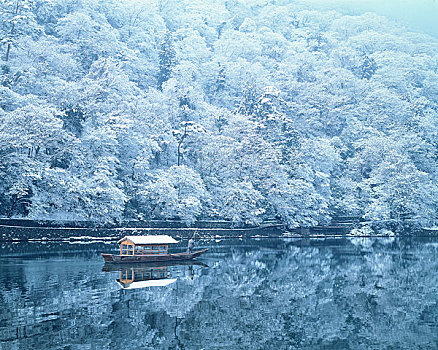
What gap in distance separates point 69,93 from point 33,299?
3757cm

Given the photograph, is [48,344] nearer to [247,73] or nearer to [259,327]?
[259,327]

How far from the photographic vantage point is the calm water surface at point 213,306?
12477 millimetres

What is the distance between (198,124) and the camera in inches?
2285

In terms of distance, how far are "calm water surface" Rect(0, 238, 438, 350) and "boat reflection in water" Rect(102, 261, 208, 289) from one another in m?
0.10

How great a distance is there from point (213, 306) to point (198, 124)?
4352cm

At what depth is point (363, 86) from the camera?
9119 centimetres

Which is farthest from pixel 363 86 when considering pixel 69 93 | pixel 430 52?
pixel 69 93

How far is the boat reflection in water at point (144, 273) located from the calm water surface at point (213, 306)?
96 mm

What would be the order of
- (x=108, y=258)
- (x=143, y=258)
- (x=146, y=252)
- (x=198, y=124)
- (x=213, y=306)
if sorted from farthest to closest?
(x=198, y=124) < (x=146, y=252) < (x=143, y=258) < (x=108, y=258) < (x=213, y=306)

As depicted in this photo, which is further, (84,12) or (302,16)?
(302,16)

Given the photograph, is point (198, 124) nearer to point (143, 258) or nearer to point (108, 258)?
point (143, 258)

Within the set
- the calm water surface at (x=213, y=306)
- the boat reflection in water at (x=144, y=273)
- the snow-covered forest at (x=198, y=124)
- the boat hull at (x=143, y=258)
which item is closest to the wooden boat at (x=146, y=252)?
the boat hull at (x=143, y=258)

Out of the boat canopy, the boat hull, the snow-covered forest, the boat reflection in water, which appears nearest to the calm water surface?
the boat reflection in water

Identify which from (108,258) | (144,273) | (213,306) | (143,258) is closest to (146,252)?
(143,258)
